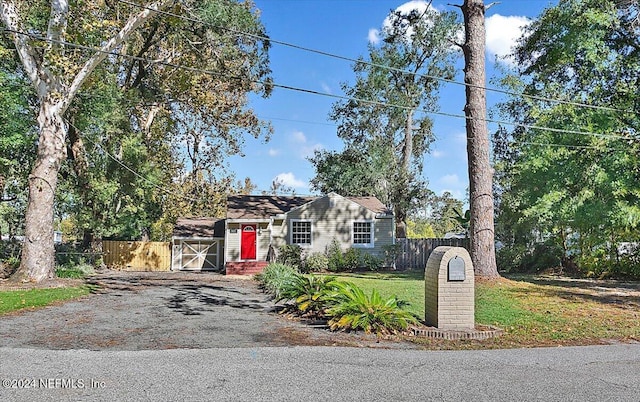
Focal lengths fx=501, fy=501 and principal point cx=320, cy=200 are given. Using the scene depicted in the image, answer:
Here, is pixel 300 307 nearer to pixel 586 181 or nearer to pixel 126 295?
pixel 126 295

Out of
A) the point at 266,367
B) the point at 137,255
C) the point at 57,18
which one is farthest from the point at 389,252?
the point at 266,367

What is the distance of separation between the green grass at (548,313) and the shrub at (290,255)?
1017 cm

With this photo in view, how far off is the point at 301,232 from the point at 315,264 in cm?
224

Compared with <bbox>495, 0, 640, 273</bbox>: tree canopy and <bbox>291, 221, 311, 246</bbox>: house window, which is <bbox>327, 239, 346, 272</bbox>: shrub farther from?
<bbox>495, 0, 640, 273</bbox>: tree canopy

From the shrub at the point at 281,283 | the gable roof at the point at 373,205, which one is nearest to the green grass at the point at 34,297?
the shrub at the point at 281,283

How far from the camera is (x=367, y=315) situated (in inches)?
320

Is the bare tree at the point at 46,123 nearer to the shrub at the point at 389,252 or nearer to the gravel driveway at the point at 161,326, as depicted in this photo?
the gravel driveway at the point at 161,326

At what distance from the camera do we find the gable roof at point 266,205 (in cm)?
2648

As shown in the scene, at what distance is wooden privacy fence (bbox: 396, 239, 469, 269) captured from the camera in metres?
27.5

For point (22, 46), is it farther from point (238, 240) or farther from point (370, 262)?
point (370, 262)

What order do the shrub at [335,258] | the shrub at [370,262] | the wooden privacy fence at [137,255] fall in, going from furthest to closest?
the wooden privacy fence at [137,255]
the shrub at [370,262]
the shrub at [335,258]

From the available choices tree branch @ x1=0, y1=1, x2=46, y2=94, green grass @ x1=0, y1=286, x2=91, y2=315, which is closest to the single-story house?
green grass @ x1=0, y1=286, x2=91, y2=315

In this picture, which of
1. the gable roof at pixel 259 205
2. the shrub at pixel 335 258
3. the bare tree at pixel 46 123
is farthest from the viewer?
the gable roof at pixel 259 205

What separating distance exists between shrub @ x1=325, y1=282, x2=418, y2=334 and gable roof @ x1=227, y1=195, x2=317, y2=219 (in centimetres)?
1779
